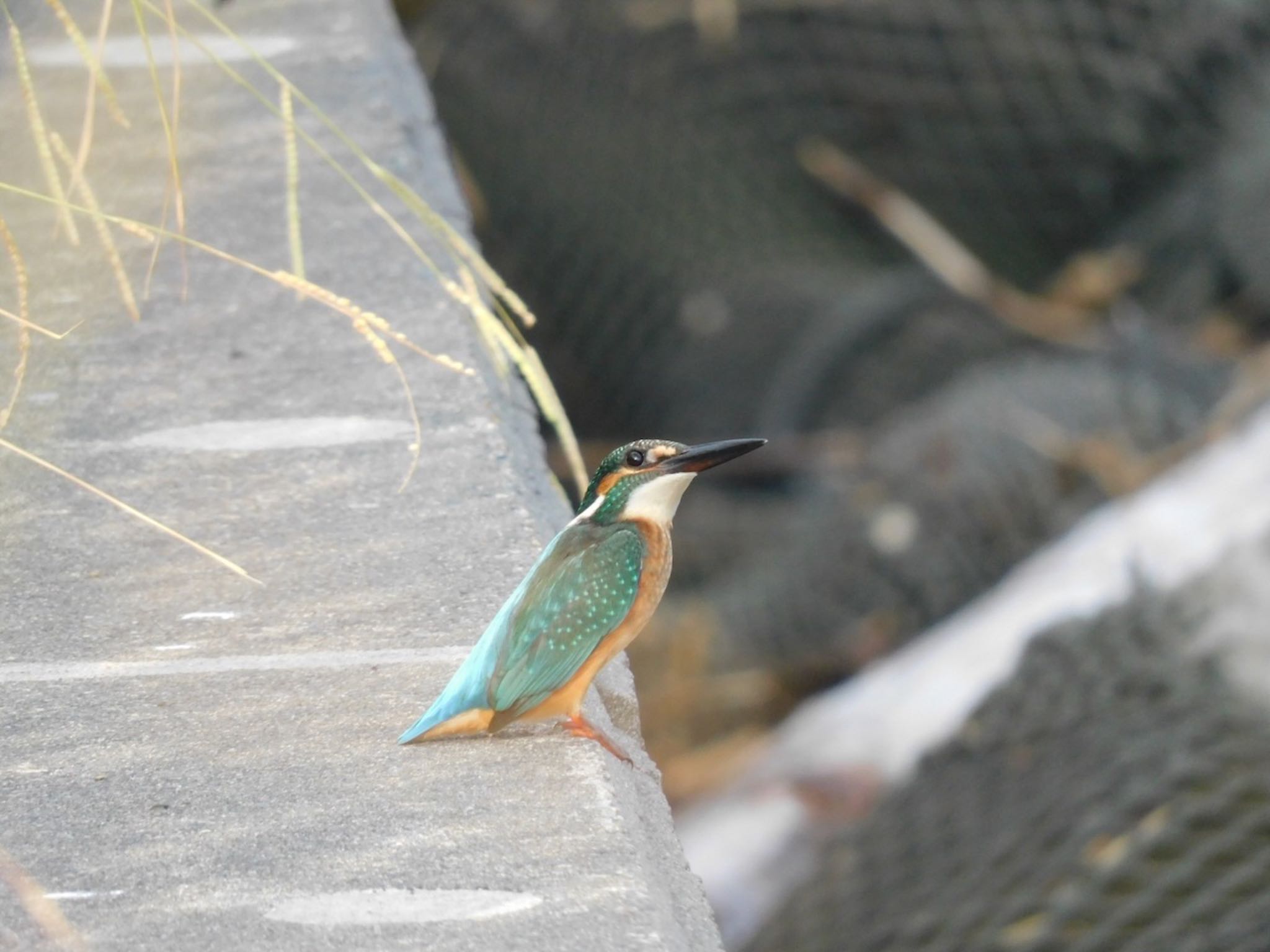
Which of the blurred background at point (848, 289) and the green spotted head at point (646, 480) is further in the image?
the blurred background at point (848, 289)

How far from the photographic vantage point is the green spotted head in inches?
49.2

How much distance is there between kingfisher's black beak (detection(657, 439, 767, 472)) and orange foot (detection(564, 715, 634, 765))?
224 mm

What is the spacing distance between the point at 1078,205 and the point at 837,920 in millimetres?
2727

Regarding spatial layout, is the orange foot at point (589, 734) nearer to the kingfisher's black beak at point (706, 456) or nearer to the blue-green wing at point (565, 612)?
the blue-green wing at point (565, 612)

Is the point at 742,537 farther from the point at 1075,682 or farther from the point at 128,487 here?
the point at 128,487

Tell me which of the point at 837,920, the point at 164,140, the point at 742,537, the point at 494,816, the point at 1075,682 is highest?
the point at 494,816

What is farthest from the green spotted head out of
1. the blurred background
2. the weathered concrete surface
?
the blurred background

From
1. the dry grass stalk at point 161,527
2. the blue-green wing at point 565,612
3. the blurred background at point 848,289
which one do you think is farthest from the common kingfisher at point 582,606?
the blurred background at point 848,289

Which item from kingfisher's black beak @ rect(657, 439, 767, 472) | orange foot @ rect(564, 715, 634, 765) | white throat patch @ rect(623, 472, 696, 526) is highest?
kingfisher's black beak @ rect(657, 439, 767, 472)

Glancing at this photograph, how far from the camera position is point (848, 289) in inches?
→ 165

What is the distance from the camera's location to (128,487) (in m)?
1.40

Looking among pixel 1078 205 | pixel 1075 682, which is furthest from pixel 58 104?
pixel 1078 205

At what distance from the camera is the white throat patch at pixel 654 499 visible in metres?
1.25

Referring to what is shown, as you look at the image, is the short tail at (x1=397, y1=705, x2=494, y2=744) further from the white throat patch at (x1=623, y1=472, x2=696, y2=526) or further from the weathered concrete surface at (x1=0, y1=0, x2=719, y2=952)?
the white throat patch at (x1=623, y1=472, x2=696, y2=526)
